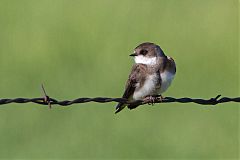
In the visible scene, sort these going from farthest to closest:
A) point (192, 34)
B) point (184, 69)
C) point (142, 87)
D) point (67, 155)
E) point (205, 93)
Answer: point (192, 34) < point (184, 69) < point (205, 93) < point (67, 155) < point (142, 87)

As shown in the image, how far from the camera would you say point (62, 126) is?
9.47 metres

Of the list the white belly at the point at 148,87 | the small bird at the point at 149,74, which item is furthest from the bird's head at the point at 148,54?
the white belly at the point at 148,87

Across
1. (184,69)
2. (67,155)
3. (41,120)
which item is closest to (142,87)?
(67,155)

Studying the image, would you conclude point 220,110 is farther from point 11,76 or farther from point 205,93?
point 11,76

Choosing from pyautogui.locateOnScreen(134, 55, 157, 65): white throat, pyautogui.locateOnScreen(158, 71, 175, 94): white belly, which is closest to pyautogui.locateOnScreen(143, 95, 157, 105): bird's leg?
pyautogui.locateOnScreen(158, 71, 175, 94): white belly

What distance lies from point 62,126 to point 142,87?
6.49ft

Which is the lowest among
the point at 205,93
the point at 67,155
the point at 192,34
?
the point at 67,155

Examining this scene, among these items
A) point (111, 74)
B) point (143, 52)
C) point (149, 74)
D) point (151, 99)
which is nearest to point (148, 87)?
point (149, 74)

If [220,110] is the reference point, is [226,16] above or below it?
above

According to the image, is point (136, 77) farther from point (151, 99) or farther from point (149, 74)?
point (151, 99)

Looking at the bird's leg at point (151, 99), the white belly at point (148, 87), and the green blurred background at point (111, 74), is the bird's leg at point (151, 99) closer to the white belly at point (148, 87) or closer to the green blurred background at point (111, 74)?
the white belly at point (148, 87)

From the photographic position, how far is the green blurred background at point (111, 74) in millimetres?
→ 9203

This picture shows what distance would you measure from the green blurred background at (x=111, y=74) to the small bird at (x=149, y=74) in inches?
49.5

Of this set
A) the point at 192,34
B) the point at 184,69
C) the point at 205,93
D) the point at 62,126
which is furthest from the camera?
the point at 192,34
